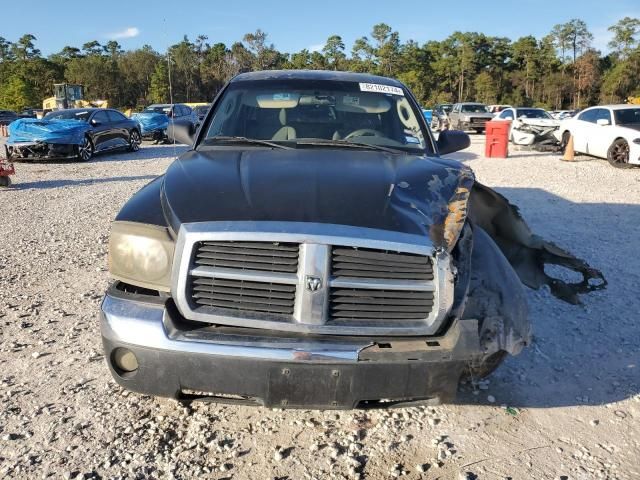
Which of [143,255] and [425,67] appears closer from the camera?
[143,255]

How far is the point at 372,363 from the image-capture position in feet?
7.20

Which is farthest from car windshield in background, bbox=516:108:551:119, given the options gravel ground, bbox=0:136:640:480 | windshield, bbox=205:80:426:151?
windshield, bbox=205:80:426:151

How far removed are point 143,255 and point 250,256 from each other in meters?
0.53

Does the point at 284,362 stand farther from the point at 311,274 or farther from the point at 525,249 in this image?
the point at 525,249

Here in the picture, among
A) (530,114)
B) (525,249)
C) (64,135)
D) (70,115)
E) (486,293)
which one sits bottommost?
(525,249)

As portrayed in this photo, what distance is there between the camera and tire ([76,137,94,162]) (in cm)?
1509

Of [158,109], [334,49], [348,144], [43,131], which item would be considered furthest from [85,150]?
[334,49]

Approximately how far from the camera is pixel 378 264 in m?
2.29

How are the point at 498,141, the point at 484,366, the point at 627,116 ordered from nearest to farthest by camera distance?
the point at 484,366 < the point at 627,116 < the point at 498,141

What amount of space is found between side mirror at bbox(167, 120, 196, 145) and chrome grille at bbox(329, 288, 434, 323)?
221 centimetres

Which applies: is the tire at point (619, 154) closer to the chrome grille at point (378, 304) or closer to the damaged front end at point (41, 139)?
the chrome grille at point (378, 304)

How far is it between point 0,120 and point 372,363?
43565 millimetres

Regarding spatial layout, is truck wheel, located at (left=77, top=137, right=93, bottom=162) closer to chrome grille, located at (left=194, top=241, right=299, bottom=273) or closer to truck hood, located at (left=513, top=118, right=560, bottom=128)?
chrome grille, located at (left=194, top=241, right=299, bottom=273)

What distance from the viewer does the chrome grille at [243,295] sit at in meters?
2.28
